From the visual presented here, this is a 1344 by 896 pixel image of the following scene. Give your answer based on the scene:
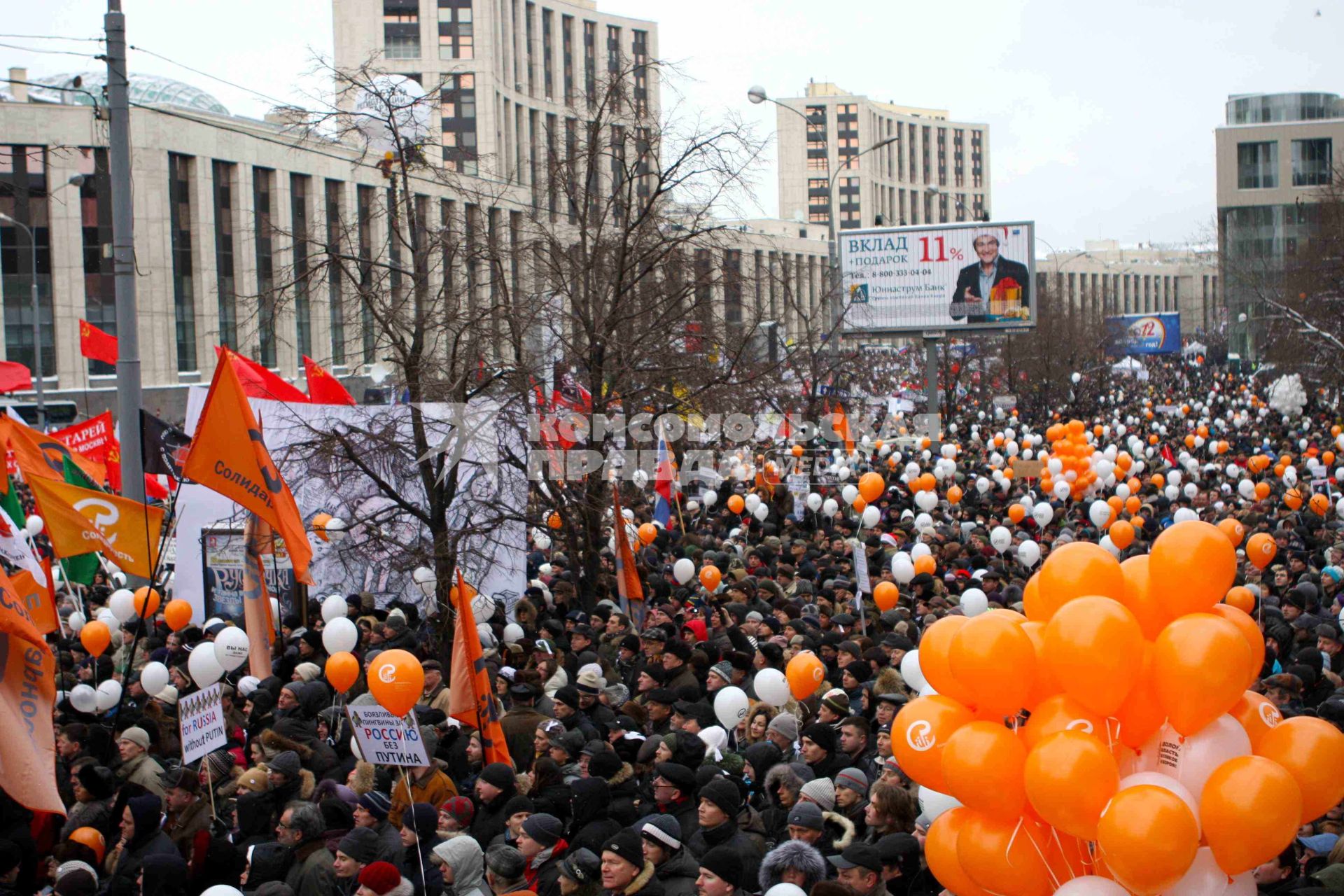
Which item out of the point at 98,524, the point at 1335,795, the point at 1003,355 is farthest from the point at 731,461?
the point at 1003,355

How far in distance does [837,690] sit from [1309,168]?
80826 mm

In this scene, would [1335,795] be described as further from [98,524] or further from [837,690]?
[98,524]

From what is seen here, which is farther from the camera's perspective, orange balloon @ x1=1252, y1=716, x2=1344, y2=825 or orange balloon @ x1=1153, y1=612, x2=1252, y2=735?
orange balloon @ x1=1252, y1=716, x2=1344, y2=825

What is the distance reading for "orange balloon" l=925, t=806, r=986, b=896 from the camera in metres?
4.72

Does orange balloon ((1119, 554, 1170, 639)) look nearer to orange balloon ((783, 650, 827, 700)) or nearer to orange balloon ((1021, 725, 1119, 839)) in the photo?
orange balloon ((1021, 725, 1119, 839))

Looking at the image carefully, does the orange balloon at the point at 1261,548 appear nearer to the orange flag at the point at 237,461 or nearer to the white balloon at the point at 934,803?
the white balloon at the point at 934,803

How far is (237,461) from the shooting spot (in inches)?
372

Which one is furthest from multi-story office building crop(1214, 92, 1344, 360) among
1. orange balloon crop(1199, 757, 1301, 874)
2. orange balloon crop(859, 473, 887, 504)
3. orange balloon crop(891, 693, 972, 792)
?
orange balloon crop(1199, 757, 1301, 874)

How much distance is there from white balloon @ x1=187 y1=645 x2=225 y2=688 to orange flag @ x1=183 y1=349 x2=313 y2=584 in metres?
0.81

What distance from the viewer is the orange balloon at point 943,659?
480cm

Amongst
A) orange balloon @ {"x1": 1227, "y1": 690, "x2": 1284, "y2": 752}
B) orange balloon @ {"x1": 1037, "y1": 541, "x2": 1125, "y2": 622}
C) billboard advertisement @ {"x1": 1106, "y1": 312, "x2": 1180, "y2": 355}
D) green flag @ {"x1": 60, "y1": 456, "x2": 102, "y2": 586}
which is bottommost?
green flag @ {"x1": 60, "y1": 456, "x2": 102, "y2": 586}

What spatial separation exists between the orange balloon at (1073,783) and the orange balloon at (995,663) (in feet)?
0.93

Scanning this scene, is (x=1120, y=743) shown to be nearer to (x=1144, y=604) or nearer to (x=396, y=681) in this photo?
(x=1144, y=604)

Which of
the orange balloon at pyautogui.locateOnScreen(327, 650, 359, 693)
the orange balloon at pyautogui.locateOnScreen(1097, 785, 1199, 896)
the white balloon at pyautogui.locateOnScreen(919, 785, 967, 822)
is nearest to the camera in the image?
the orange balloon at pyautogui.locateOnScreen(1097, 785, 1199, 896)
